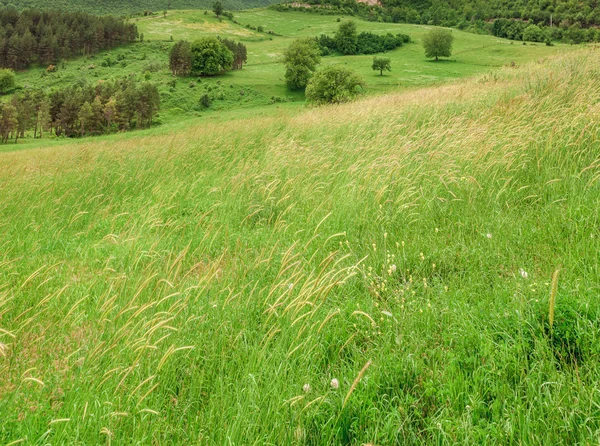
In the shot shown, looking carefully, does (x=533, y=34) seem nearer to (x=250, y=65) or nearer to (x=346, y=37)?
(x=346, y=37)

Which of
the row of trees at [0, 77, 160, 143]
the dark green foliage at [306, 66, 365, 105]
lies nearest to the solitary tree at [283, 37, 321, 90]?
the dark green foliage at [306, 66, 365, 105]

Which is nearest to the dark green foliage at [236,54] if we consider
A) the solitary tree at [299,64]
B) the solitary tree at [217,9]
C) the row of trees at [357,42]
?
the solitary tree at [299,64]

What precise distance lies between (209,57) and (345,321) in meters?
98.4

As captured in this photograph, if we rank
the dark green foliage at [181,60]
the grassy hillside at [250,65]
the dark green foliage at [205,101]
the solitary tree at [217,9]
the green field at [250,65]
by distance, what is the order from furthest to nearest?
the solitary tree at [217,9] < the dark green foliage at [181,60] < the grassy hillside at [250,65] < the green field at [250,65] < the dark green foliage at [205,101]

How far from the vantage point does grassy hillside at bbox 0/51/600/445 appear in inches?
74.0

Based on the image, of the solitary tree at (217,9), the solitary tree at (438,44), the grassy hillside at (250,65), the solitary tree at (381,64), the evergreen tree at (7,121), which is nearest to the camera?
the evergreen tree at (7,121)

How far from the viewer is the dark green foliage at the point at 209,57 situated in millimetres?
88875

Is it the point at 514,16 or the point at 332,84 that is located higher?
the point at 514,16

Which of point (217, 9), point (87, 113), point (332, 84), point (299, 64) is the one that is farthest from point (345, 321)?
point (217, 9)

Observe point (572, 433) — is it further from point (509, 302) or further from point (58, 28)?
point (58, 28)

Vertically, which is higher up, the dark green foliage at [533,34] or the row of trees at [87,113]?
the dark green foliage at [533,34]

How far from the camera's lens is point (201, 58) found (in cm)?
8850

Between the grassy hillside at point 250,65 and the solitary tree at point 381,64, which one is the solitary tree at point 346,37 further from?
the solitary tree at point 381,64

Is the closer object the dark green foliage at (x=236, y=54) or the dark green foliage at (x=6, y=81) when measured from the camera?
the dark green foliage at (x=6, y=81)
